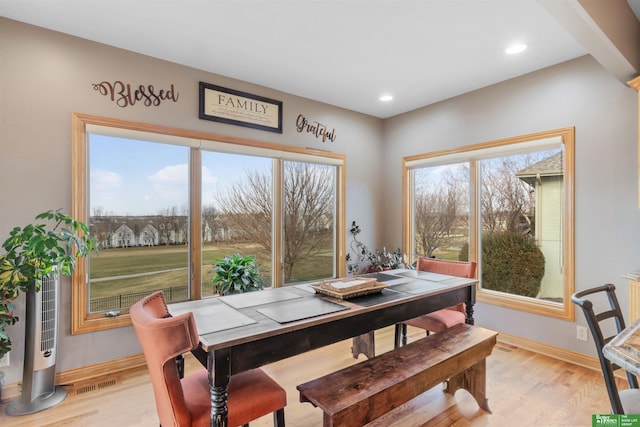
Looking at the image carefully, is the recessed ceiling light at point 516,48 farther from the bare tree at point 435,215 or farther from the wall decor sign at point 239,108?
the wall decor sign at point 239,108

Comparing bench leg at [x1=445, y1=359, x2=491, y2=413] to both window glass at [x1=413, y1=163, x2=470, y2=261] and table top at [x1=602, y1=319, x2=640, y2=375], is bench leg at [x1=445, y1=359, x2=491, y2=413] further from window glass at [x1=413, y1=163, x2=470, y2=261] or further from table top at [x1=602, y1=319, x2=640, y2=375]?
window glass at [x1=413, y1=163, x2=470, y2=261]

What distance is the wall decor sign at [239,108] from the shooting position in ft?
10.5

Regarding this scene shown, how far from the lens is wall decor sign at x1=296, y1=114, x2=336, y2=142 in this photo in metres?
3.88

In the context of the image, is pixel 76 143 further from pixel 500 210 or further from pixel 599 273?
pixel 599 273

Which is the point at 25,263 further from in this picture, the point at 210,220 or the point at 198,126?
the point at 198,126

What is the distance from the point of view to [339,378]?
5.70 feet

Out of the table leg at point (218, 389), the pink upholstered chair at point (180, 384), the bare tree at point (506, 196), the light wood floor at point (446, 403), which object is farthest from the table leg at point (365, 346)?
the bare tree at point (506, 196)

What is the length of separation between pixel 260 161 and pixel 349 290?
2173 mm

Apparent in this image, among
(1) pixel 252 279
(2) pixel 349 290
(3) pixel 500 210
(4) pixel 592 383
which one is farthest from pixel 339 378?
(3) pixel 500 210

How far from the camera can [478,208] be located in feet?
12.2

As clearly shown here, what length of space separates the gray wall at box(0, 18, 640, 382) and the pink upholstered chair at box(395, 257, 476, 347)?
1.00 metres

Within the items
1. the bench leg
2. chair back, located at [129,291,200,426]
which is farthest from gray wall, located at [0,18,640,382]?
chair back, located at [129,291,200,426]

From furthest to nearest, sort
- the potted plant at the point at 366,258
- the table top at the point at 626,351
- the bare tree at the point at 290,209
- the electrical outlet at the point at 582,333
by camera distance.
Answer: the potted plant at the point at 366,258 → the bare tree at the point at 290,209 → the electrical outlet at the point at 582,333 → the table top at the point at 626,351

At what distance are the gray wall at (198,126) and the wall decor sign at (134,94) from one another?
0.15 feet
